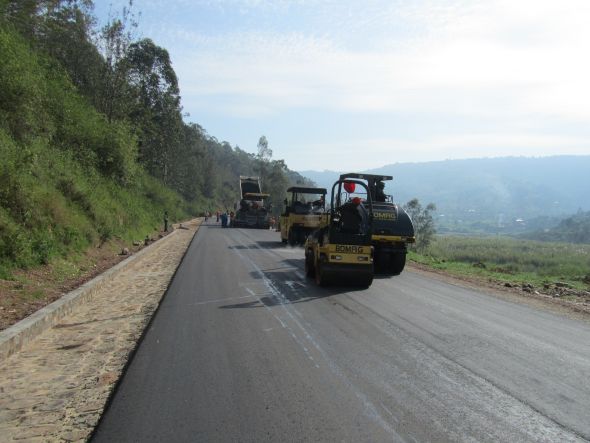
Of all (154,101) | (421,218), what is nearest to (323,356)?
(154,101)

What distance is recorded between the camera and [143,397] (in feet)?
15.8

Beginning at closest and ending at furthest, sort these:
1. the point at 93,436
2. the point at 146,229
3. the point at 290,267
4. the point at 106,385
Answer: the point at 93,436, the point at 106,385, the point at 290,267, the point at 146,229

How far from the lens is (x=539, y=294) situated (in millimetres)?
13156

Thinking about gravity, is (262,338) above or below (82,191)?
below

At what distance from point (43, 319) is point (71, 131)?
1579 cm

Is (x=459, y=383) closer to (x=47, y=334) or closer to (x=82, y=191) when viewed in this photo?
(x=47, y=334)

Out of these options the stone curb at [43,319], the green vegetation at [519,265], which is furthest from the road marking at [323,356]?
the green vegetation at [519,265]

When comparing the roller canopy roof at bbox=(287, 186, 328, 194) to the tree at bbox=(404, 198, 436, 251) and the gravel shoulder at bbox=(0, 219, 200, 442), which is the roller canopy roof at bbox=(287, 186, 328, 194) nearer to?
the gravel shoulder at bbox=(0, 219, 200, 442)

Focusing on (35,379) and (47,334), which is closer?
(35,379)

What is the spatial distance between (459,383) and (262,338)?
110 inches

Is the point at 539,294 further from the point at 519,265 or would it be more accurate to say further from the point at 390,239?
the point at 519,265

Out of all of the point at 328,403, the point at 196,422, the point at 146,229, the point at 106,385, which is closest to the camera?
the point at 196,422

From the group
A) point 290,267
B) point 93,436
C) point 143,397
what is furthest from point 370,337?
point 290,267

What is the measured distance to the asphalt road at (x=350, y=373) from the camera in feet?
14.0
